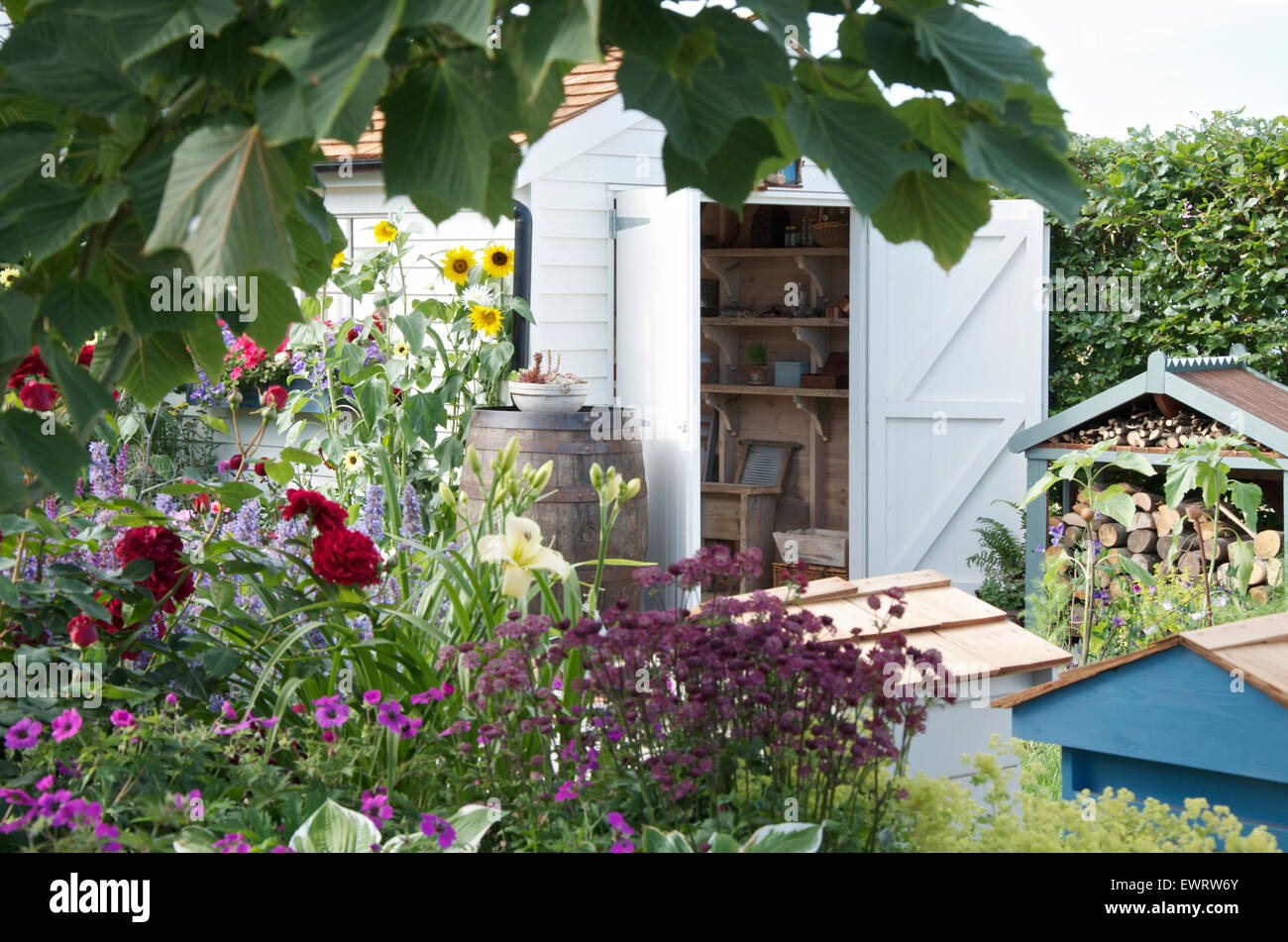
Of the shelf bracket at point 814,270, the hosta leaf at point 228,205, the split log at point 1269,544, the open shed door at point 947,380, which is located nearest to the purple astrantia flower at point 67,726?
the hosta leaf at point 228,205

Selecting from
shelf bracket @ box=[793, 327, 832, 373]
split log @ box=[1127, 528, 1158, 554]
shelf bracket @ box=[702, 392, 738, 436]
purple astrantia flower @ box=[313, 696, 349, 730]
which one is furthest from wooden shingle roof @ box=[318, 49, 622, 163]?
purple astrantia flower @ box=[313, 696, 349, 730]

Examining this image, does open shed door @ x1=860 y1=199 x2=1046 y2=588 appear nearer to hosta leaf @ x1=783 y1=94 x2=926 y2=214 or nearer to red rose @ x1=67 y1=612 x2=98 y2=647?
red rose @ x1=67 y1=612 x2=98 y2=647

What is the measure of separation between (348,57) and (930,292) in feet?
17.4

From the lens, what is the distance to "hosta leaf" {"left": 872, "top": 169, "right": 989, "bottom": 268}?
92 cm

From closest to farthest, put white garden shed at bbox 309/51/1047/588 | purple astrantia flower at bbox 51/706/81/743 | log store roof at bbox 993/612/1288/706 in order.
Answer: purple astrantia flower at bbox 51/706/81/743, log store roof at bbox 993/612/1288/706, white garden shed at bbox 309/51/1047/588

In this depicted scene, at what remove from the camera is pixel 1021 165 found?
32.3 inches

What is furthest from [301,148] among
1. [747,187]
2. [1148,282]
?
[1148,282]

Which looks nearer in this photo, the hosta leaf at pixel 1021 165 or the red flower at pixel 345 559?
the hosta leaf at pixel 1021 165

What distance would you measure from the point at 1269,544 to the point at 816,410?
2.82m

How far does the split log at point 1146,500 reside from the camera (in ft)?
16.8

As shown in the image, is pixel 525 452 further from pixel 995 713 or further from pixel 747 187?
pixel 747 187

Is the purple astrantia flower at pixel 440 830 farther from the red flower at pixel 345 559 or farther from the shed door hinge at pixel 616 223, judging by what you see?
the shed door hinge at pixel 616 223

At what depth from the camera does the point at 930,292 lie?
5.67m

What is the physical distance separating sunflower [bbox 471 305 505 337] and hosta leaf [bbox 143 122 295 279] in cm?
374
